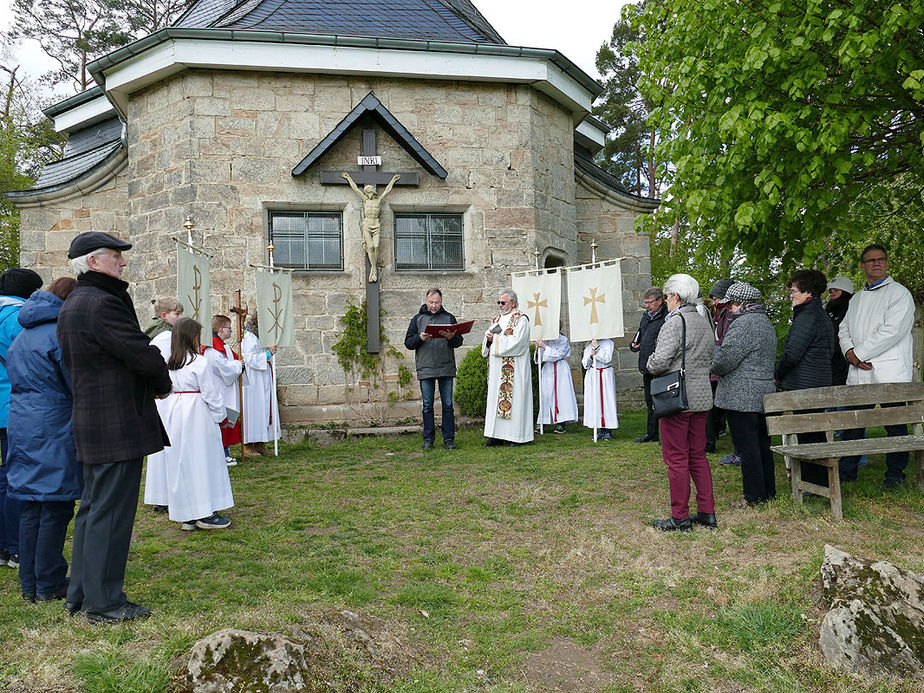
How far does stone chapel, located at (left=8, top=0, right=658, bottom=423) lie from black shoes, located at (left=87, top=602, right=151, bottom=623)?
700 centimetres

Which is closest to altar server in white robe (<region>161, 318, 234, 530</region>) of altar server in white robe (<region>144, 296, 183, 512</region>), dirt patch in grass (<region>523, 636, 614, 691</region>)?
altar server in white robe (<region>144, 296, 183, 512</region>)

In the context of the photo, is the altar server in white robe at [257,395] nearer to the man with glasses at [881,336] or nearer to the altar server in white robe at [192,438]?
the altar server in white robe at [192,438]

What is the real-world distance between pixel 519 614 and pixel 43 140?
27039mm

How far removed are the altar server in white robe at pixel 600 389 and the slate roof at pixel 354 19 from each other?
5.55m

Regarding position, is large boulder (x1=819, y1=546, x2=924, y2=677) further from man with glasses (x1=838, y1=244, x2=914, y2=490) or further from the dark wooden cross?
the dark wooden cross

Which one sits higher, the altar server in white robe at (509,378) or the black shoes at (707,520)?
the altar server in white robe at (509,378)

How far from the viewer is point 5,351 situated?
4.49 m

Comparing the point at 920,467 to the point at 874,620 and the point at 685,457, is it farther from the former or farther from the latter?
the point at 874,620

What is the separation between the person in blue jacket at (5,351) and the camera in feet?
Answer: 14.8

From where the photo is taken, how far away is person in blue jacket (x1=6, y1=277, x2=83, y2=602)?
3.89m

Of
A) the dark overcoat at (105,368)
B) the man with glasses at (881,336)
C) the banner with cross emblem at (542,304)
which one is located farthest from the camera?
the banner with cross emblem at (542,304)

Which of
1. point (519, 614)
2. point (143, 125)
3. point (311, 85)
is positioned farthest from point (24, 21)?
point (519, 614)

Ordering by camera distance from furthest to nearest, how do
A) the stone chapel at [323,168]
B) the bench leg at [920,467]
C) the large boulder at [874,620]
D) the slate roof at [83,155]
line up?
the slate roof at [83,155]
the stone chapel at [323,168]
the bench leg at [920,467]
the large boulder at [874,620]

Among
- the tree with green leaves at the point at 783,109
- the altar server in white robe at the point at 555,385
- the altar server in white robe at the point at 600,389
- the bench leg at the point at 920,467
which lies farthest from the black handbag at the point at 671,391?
the altar server in white robe at the point at 555,385
